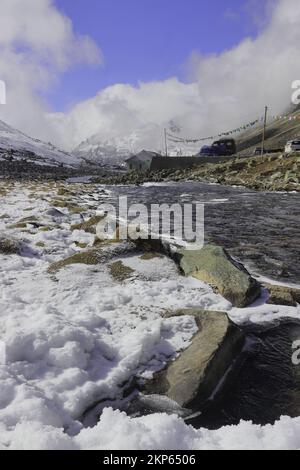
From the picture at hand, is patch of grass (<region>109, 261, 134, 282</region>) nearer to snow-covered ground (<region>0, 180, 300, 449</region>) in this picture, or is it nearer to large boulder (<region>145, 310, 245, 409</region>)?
snow-covered ground (<region>0, 180, 300, 449</region>)

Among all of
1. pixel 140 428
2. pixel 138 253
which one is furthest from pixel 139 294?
pixel 140 428

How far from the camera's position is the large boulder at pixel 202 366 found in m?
4.77

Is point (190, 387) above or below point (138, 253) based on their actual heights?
below

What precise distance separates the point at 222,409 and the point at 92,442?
1712 mm

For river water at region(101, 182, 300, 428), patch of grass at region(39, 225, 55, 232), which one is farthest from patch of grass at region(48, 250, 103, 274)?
river water at region(101, 182, 300, 428)

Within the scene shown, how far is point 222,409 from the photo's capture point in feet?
15.3

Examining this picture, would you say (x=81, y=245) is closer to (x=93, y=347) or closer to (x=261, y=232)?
(x=93, y=347)

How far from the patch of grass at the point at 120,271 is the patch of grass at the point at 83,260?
0.43 m

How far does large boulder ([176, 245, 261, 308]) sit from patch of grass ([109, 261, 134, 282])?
48.4 inches

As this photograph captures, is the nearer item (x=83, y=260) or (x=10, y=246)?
(x=83, y=260)

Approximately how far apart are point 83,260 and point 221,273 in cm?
326

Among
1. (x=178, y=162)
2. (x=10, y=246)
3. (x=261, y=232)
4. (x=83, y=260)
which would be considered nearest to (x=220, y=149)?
(x=178, y=162)

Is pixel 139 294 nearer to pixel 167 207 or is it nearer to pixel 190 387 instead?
pixel 190 387

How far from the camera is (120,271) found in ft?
28.1
